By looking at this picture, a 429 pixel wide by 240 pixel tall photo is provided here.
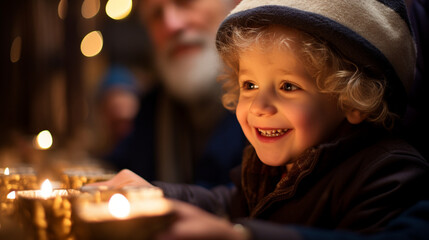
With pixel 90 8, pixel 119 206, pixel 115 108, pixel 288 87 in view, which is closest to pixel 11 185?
pixel 119 206

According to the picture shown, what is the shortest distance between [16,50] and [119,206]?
1.40 meters

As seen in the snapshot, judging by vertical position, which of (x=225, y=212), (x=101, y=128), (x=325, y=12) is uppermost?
(x=325, y=12)

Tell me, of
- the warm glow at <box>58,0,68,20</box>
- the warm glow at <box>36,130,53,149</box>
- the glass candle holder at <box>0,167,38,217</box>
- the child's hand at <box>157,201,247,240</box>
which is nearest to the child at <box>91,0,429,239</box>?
the glass candle holder at <box>0,167,38,217</box>

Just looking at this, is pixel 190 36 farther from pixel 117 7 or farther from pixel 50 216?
pixel 50 216

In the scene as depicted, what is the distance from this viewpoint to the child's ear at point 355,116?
77cm

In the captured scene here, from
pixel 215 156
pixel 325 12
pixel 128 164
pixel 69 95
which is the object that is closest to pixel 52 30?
pixel 69 95

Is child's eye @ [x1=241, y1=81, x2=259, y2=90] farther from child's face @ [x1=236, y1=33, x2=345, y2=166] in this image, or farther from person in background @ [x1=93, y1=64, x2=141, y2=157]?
person in background @ [x1=93, y1=64, x2=141, y2=157]

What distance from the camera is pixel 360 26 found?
0.69 metres

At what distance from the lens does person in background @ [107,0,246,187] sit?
6.16ft

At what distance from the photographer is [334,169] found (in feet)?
2.34

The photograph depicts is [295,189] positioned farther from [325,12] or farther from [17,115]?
[17,115]

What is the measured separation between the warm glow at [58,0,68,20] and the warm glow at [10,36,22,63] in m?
0.25

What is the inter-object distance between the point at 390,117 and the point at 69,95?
4.62ft

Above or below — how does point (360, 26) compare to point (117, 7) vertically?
below
